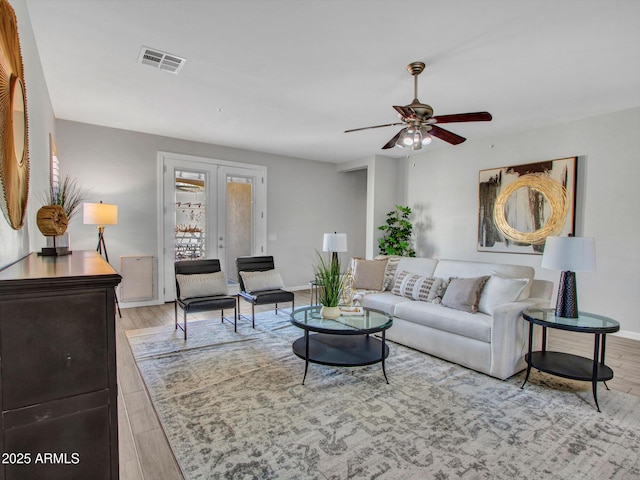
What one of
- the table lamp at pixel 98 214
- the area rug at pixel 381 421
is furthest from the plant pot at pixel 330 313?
the table lamp at pixel 98 214

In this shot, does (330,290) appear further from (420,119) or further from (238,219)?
(238,219)

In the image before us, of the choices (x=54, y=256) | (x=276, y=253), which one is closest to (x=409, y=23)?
(x=54, y=256)

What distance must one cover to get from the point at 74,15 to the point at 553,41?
3548 mm

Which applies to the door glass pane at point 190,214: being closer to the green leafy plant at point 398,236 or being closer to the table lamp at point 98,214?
the table lamp at point 98,214

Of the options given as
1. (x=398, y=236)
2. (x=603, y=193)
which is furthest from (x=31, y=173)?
(x=603, y=193)

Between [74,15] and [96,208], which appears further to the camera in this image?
[96,208]

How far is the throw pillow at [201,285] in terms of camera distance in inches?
158

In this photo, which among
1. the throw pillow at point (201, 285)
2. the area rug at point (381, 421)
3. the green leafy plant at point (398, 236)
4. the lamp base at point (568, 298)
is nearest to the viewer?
the area rug at point (381, 421)

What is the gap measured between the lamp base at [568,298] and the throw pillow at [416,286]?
3.95ft

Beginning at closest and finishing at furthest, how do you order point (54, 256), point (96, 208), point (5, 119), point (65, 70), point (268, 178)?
point (5, 119) < point (54, 256) < point (65, 70) < point (96, 208) < point (268, 178)

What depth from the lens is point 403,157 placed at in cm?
689

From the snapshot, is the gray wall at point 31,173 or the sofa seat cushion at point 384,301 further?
the sofa seat cushion at point 384,301

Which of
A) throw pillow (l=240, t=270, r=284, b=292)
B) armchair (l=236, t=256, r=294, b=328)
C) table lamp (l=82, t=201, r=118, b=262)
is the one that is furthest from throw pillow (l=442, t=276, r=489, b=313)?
table lamp (l=82, t=201, r=118, b=262)

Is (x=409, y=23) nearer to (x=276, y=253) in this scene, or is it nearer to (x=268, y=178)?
(x=268, y=178)
